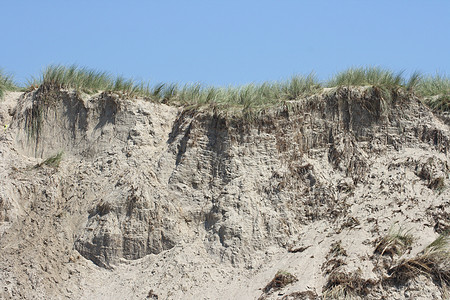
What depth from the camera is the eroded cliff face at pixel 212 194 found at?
12000 mm

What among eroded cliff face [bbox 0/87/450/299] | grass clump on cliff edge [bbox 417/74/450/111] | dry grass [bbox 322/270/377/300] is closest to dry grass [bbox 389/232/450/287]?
eroded cliff face [bbox 0/87/450/299]

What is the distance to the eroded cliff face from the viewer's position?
39.4 ft

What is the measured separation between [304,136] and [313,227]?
181 centimetres

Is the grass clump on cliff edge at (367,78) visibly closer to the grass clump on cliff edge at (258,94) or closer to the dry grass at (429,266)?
the grass clump on cliff edge at (258,94)

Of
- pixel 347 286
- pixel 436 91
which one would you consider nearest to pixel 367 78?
pixel 436 91

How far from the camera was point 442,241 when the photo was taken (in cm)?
1117

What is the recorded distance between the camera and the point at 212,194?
13.2m

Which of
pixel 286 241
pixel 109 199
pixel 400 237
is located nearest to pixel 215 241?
pixel 286 241

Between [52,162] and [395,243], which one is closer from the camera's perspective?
[395,243]

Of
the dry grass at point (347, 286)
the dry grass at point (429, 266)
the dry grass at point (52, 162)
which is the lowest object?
the dry grass at point (347, 286)

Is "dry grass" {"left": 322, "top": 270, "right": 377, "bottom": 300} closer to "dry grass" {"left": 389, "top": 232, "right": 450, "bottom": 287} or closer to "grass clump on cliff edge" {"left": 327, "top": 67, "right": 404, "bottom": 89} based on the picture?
"dry grass" {"left": 389, "top": 232, "right": 450, "bottom": 287}

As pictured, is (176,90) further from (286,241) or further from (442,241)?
(442,241)

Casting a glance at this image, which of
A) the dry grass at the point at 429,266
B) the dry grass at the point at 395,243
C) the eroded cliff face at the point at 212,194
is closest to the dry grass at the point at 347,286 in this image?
the eroded cliff face at the point at 212,194

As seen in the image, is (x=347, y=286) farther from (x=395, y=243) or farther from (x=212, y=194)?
(x=212, y=194)
